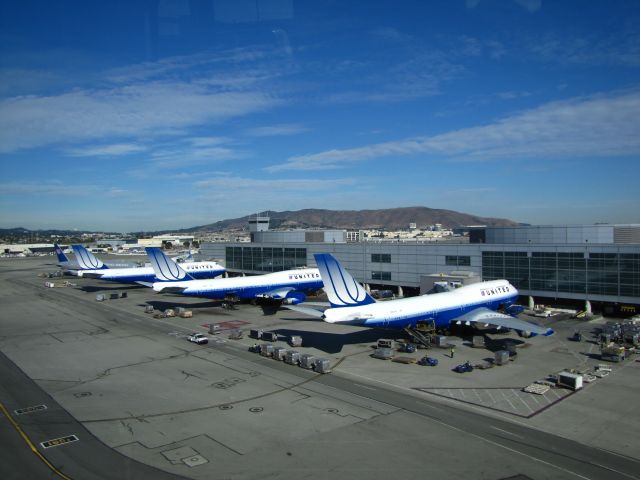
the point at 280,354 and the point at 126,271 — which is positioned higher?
the point at 126,271

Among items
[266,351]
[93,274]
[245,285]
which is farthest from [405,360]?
[93,274]

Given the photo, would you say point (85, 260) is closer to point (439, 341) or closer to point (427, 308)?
point (427, 308)

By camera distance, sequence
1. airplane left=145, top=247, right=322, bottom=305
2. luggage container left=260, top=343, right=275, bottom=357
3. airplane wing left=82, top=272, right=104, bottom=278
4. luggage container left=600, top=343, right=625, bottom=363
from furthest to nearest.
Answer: airplane wing left=82, top=272, right=104, bottom=278 → airplane left=145, top=247, right=322, bottom=305 → luggage container left=260, top=343, right=275, bottom=357 → luggage container left=600, top=343, right=625, bottom=363

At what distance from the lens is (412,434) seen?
1028 inches

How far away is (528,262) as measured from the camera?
6788 centimetres

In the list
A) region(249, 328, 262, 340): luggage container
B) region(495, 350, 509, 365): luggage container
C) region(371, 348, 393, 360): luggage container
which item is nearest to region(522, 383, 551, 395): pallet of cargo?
region(495, 350, 509, 365): luggage container

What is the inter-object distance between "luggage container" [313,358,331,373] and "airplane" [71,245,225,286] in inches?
A: 2422

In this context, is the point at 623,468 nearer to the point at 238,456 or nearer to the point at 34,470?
the point at 238,456

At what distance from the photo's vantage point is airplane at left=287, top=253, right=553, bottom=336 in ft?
138

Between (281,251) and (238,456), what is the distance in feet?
251

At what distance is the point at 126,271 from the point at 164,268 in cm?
2827

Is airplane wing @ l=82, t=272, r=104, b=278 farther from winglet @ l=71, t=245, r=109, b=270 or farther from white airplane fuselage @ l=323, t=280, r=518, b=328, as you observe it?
white airplane fuselage @ l=323, t=280, r=518, b=328

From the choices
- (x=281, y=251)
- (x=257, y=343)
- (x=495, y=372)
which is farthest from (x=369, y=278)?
(x=495, y=372)

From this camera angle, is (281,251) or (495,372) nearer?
(495,372)
